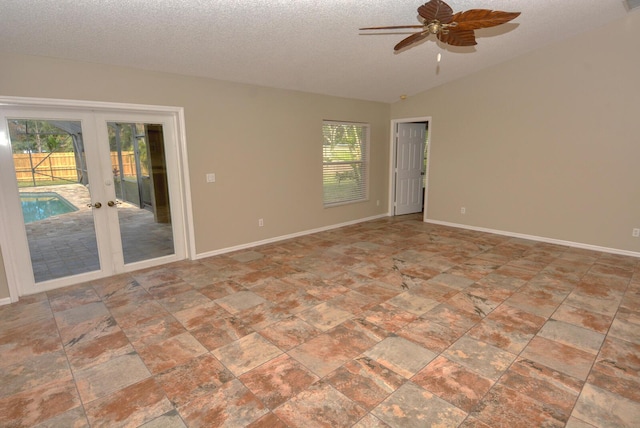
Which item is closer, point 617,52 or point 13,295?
point 13,295

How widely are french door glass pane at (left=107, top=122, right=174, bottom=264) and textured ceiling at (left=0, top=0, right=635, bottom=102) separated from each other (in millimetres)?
830

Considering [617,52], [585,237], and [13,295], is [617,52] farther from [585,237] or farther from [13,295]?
[13,295]

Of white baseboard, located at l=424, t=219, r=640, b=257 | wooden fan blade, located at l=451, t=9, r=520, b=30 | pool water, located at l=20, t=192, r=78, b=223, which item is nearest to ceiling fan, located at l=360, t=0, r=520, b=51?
wooden fan blade, located at l=451, t=9, r=520, b=30

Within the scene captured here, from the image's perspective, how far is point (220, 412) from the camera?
1.92m

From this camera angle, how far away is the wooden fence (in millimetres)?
3443

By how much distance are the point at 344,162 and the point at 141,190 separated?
11.8 ft

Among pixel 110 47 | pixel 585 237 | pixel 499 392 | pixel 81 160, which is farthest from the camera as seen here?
pixel 585 237

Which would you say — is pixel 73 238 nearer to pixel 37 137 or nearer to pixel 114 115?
pixel 37 137

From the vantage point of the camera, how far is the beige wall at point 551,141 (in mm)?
4484

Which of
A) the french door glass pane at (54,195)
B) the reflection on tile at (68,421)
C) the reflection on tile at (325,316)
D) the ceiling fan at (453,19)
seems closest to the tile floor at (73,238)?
the french door glass pane at (54,195)

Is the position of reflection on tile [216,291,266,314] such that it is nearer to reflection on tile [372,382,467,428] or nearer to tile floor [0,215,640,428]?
tile floor [0,215,640,428]

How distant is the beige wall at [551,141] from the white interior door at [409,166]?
0.82 meters

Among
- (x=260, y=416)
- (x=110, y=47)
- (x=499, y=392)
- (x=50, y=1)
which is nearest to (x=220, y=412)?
(x=260, y=416)

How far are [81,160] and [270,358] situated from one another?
3.14m
